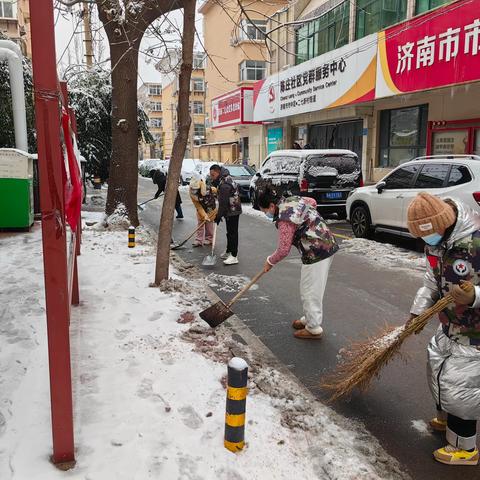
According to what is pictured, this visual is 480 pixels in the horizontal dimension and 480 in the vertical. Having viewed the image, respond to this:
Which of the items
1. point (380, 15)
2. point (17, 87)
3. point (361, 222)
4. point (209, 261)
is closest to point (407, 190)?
point (361, 222)

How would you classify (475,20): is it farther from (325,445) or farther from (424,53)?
(325,445)

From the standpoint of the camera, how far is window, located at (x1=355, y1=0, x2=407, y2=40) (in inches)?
662

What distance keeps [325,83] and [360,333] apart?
51.1 feet

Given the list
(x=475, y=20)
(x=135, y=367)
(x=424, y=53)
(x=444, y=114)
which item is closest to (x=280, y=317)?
(x=135, y=367)

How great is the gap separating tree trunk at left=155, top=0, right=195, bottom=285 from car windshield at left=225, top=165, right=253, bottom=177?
1252cm

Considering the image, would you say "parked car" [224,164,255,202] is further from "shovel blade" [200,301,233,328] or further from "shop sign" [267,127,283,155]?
"shovel blade" [200,301,233,328]

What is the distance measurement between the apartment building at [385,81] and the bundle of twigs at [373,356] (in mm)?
6998

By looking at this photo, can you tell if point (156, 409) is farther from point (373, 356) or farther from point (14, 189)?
point (14, 189)

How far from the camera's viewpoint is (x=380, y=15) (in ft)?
57.6

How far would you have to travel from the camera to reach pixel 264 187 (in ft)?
15.2

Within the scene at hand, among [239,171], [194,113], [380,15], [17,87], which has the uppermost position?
[194,113]

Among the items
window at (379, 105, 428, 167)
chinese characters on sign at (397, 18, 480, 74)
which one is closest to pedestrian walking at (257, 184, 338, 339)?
chinese characters on sign at (397, 18, 480, 74)

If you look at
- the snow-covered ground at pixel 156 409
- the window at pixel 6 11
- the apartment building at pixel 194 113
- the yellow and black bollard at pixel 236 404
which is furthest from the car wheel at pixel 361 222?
the window at pixel 6 11

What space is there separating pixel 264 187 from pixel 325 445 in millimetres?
2386
